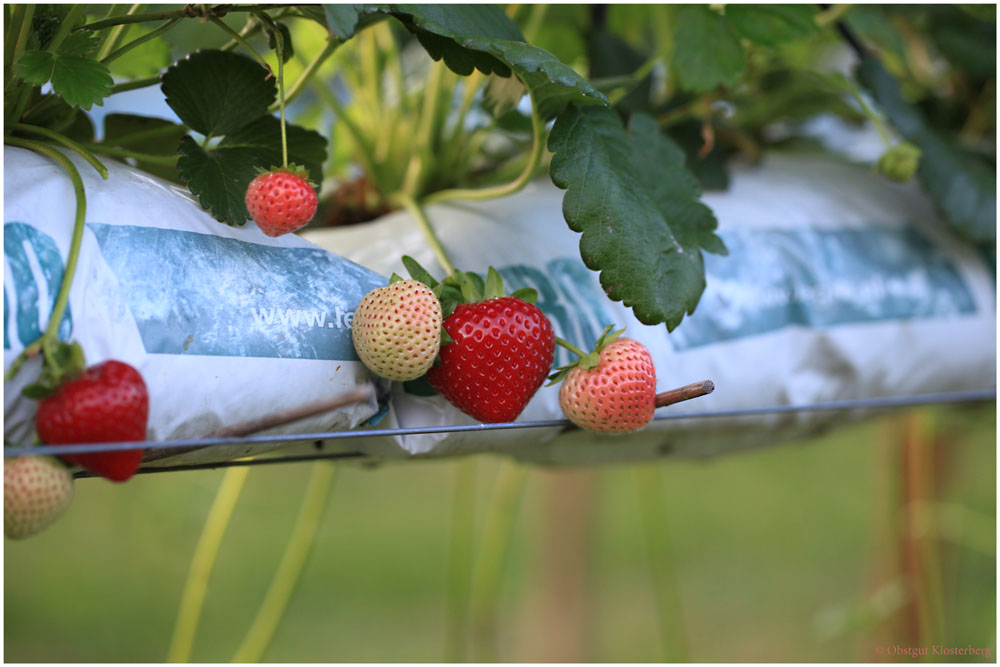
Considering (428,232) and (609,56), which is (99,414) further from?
(609,56)

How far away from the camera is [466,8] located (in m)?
0.40

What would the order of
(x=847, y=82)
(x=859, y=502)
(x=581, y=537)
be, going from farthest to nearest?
(x=859, y=502)
(x=581, y=537)
(x=847, y=82)

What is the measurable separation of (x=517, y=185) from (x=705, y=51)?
157 millimetres

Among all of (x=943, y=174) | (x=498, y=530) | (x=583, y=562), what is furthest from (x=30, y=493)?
(x=583, y=562)

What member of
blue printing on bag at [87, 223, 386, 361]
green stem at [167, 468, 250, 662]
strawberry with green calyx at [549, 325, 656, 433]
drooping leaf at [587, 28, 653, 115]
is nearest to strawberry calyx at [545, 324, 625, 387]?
A: strawberry with green calyx at [549, 325, 656, 433]

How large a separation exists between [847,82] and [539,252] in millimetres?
287

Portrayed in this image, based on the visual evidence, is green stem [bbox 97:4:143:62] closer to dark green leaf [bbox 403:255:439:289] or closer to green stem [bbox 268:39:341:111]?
green stem [bbox 268:39:341:111]

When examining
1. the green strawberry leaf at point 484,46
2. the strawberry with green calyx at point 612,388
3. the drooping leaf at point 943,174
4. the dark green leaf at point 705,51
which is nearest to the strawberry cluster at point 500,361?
the strawberry with green calyx at point 612,388

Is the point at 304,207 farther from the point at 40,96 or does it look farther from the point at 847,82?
the point at 847,82

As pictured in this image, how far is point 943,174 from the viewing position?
2.13 ft

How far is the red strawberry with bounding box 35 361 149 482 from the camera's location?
0.31 metres

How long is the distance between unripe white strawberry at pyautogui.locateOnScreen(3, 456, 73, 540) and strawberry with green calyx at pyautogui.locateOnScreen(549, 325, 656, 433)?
0.22 metres

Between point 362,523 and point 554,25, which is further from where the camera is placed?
point 362,523

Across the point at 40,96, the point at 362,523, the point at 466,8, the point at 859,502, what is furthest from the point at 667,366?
the point at 859,502
